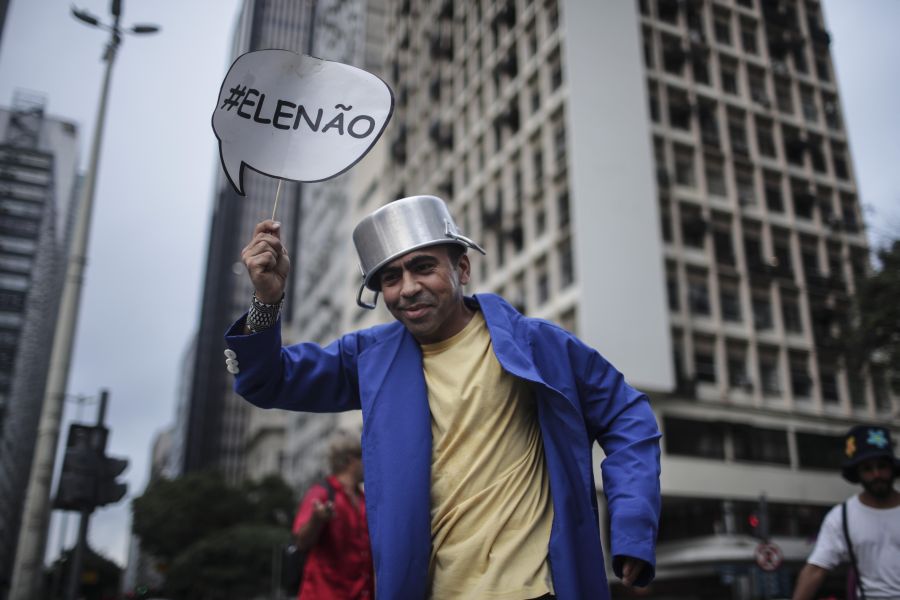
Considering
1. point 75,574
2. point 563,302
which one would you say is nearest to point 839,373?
point 563,302

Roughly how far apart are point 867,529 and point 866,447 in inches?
17.2

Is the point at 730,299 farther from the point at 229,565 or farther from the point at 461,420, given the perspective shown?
the point at 461,420

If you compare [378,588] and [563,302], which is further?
[563,302]

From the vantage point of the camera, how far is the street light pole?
10.4m

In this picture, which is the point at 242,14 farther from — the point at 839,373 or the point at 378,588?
the point at 839,373

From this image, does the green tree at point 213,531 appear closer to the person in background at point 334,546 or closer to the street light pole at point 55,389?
the street light pole at point 55,389

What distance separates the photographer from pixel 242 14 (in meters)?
3.93

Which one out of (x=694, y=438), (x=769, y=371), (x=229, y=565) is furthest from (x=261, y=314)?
(x=229, y=565)

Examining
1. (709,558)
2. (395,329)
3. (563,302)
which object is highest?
(563,302)

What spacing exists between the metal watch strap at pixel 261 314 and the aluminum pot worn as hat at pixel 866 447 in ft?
11.2

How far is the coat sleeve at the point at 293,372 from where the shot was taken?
251 cm

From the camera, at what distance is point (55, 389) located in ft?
37.3

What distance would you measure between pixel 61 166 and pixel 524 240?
122 ft

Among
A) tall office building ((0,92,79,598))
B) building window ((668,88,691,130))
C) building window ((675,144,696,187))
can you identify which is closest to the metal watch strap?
building window ((675,144,696,187))
